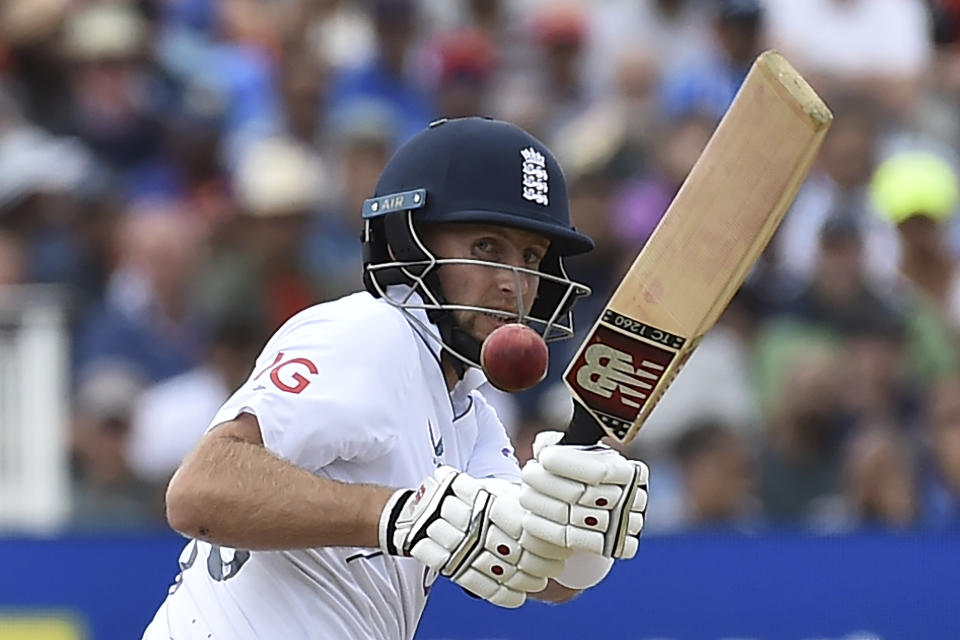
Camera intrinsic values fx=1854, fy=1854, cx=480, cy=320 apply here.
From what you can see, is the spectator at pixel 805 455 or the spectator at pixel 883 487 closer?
the spectator at pixel 883 487

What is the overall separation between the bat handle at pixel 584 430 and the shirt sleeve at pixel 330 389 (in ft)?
1.20

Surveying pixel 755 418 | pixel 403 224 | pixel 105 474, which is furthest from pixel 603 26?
pixel 403 224

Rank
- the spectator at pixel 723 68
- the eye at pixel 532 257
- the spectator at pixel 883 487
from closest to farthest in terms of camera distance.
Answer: the eye at pixel 532 257 < the spectator at pixel 883 487 < the spectator at pixel 723 68

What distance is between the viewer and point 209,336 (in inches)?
281

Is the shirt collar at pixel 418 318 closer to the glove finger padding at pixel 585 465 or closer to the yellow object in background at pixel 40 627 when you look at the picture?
the glove finger padding at pixel 585 465

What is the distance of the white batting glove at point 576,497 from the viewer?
306 cm

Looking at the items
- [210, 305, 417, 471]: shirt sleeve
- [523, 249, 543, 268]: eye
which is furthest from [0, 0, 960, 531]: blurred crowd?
[210, 305, 417, 471]: shirt sleeve

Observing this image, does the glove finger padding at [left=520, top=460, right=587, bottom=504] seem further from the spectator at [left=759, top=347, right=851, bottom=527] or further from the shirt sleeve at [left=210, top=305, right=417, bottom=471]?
the spectator at [left=759, top=347, right=851, bottom=527]

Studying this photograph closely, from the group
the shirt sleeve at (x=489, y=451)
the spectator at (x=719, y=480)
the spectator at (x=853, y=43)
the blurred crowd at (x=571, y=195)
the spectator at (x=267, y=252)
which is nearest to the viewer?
the shirt sleeve at (x=489, y=451)

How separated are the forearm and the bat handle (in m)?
0.34

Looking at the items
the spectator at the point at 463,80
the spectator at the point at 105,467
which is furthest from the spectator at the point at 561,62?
the spectator at the point at 105,467

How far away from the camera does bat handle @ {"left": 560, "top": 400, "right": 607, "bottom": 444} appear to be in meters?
3.21

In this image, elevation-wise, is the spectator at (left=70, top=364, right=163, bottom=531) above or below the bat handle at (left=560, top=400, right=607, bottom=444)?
below

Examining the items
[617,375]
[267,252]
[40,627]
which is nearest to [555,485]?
[617,375]
